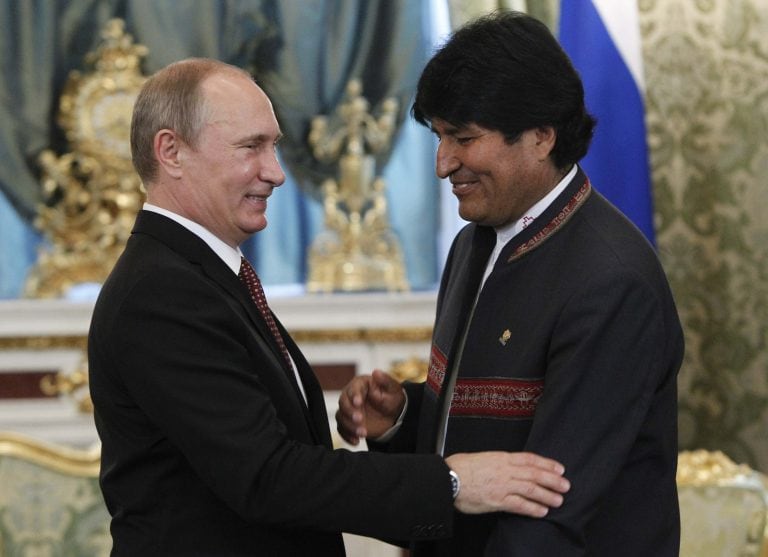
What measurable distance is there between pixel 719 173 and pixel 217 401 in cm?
278

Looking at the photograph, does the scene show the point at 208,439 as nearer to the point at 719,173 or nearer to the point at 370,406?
the point at 370,406

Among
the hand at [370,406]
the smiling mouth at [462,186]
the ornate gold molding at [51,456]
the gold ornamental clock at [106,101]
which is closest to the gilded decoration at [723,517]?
the hand at [370,406]

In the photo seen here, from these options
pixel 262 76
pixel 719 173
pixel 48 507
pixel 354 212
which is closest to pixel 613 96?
pixel 719 173

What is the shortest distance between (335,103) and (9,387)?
1.41 m

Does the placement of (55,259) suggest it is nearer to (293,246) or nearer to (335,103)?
(293,246)

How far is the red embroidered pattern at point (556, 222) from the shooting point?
6.29ft

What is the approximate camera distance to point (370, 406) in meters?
2.30

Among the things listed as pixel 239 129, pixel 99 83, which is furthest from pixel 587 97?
pixel 239 129

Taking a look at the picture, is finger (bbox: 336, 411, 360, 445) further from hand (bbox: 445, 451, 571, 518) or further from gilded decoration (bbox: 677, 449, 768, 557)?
gilded decoration (bbox: 677, 449, 768, 557)

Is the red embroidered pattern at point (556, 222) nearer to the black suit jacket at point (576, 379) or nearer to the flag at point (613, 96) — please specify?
the black suit jacket at point (576, 379)

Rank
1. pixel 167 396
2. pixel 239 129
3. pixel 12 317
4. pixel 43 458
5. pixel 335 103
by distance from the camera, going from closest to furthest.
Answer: pixel 167 396, pixel 239 129, pixel 43 458, pixel 12 317, pixel 335 103

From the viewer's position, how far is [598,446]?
5.74 feet

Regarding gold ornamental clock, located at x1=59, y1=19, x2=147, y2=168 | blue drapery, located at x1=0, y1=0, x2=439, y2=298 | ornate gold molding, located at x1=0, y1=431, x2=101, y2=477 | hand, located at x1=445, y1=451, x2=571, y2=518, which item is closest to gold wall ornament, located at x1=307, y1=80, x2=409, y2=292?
blue drapery, located at x1=0, y1=0, x2=439, y2=298

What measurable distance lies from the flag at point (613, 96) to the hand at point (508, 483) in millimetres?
2104
